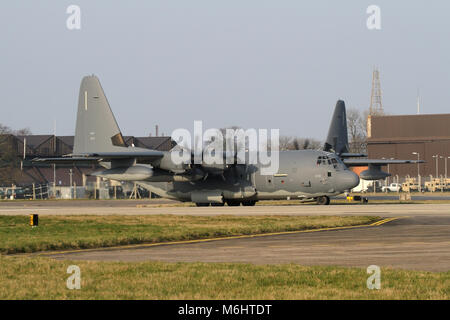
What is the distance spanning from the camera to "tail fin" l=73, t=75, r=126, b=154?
52594 millimetres

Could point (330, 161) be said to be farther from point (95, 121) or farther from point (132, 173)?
point (95, 121)

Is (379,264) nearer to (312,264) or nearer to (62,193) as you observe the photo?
(312,264)

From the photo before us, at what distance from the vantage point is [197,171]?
48750 millimetres

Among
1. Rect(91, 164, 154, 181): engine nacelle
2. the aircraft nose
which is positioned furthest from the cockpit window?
Rect(91, 164, 154, 181): engine nacelle

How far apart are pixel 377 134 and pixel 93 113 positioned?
90577 mm

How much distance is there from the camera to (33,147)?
120 meters

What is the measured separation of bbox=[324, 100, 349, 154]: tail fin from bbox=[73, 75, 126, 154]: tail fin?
69.6ft

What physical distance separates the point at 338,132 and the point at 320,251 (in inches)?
1834

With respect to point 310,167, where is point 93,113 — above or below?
above

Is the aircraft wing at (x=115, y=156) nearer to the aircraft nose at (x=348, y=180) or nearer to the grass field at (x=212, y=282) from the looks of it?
the aircraft nose at (x=348, y=180)

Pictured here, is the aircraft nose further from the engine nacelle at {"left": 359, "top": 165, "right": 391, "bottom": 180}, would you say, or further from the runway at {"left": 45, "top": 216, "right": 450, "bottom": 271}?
the runway at {"left": 45, "top": 216, "right": 450, "bottom": 271}

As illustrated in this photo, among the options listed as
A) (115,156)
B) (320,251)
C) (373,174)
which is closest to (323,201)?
(373,174)
